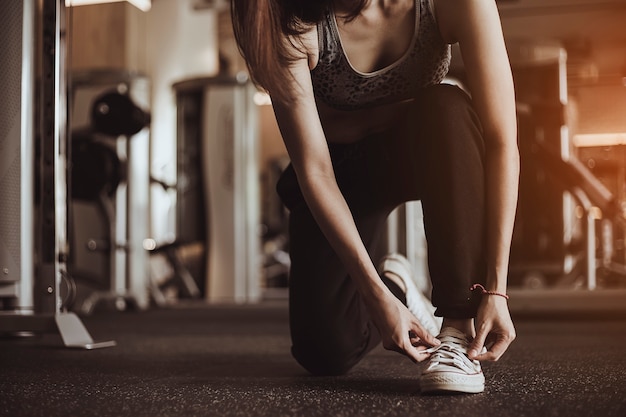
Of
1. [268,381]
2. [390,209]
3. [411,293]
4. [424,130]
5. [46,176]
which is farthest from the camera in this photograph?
[46,176]

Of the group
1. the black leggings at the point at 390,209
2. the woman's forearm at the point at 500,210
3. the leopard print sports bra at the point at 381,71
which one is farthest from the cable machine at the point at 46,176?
the woman's forearm at the point at 500,210

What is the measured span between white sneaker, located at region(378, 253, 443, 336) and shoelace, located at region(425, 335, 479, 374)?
1.36 feet

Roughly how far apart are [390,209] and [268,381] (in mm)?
372

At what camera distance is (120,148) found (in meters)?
4.07

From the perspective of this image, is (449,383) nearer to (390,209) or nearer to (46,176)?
(390,209)

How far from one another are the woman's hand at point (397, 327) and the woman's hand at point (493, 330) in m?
0.05

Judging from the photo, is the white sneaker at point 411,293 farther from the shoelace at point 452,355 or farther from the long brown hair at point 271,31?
the long brown hair at point 271,31

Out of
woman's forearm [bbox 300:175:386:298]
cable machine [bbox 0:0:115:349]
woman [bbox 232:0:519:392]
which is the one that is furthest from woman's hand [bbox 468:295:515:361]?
cable machine [bbox 0:0:115:349]

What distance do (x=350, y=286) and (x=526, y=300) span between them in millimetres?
2090

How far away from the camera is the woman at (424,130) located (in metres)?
0.98

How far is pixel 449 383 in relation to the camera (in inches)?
37.3

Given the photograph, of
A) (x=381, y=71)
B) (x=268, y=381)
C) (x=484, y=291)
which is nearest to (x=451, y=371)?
(x=484, y=291)

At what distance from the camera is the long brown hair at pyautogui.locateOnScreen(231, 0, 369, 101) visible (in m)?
0.98

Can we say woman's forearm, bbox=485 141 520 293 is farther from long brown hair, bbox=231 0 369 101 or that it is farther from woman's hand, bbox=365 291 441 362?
long brown hair, bbox=231 0 369 101
